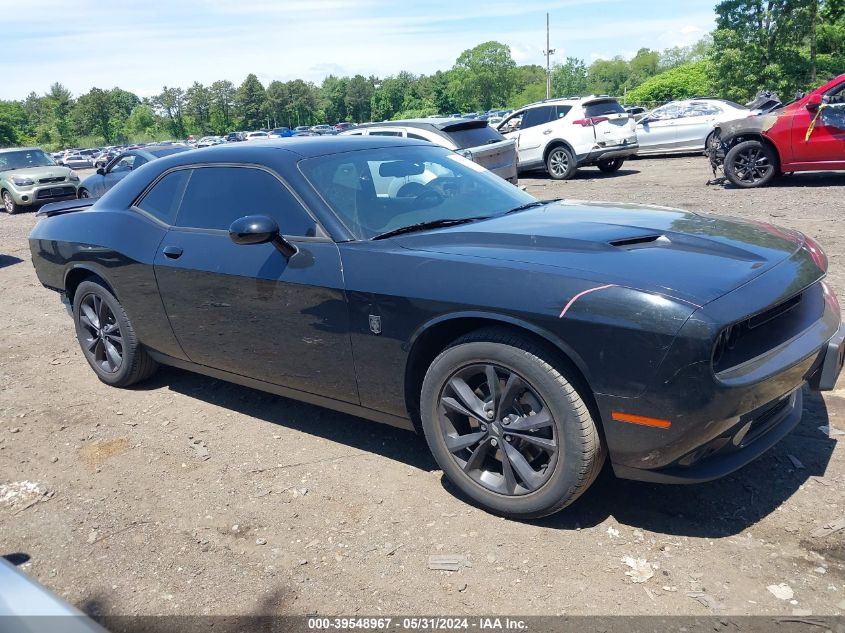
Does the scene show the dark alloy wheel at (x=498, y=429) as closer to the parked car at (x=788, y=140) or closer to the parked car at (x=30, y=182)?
the parked car at (x=788, y=140)


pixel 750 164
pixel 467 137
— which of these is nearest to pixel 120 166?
pixel 467 137

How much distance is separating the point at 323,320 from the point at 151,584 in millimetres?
1358

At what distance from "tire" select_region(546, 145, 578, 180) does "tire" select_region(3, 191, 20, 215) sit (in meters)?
13.3

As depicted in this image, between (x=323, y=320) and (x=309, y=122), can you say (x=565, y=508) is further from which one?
(x=309, y=122)

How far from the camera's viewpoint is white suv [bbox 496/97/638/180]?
15.2m

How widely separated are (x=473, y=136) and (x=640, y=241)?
→ 8299 millimetres

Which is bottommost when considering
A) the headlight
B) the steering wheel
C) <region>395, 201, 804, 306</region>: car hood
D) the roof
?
the headlight

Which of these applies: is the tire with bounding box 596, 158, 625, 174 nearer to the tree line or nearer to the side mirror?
the side mirror

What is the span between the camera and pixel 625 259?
292 centimetres

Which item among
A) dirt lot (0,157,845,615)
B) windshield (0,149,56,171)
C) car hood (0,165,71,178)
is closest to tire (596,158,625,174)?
dirt lot (0,157,845,615)

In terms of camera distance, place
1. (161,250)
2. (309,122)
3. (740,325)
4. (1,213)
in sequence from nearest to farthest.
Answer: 1. (740,325)
2. (161,250)
3. (1,213)
4. (309,122)

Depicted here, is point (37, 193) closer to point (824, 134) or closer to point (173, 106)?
point (824, 134)

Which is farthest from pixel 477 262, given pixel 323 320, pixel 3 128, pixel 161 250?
pixel 3 128

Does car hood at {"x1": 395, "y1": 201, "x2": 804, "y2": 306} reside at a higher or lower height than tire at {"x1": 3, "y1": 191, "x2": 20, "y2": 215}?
higher
